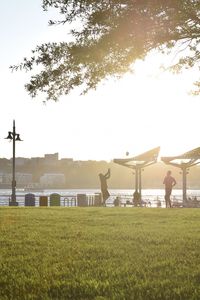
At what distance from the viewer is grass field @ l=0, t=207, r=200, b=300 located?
18.9 ft

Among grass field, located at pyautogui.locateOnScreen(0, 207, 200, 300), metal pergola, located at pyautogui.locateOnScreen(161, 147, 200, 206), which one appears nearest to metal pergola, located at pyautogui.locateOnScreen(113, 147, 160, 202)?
metal pergola, located at pyautogui.locateOnScreen(161, 147, 200, 206)

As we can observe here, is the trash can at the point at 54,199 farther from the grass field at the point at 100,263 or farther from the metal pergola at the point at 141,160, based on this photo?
the grass field at the point at 100,263

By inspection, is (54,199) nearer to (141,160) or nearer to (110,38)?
(141,160)

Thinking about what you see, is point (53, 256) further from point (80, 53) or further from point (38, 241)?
point (80, 53)

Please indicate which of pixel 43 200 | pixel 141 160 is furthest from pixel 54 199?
pixel 141 160

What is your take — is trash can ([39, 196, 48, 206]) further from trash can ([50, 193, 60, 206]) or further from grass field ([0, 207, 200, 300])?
grass field ([0, 207, 200, 300])

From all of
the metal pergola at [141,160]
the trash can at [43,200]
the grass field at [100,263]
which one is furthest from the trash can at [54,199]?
the grass field at [100,263]

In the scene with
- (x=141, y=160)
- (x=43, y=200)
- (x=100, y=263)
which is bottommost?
(x=100, y=263)

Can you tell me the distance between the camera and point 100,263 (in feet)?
24.3

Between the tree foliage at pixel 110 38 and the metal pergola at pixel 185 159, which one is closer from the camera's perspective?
the tree foliage at pixel 110 38

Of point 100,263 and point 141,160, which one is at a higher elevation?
point 141,160

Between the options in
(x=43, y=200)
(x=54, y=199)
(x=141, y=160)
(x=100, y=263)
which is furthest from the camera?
(x=141, y=160)

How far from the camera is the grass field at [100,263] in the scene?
18.9 feet

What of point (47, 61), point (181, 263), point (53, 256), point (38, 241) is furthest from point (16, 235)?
point (181, 263)
